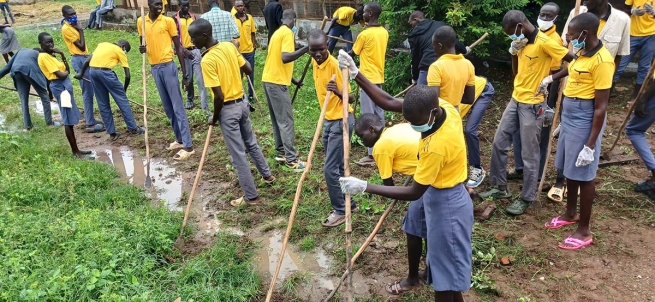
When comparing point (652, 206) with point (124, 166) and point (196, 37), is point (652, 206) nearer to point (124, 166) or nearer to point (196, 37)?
point (196, 37)

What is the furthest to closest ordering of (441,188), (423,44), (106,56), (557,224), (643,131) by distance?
(106,56) → (423,44) → (643,131) → (557,224) → (441,188)

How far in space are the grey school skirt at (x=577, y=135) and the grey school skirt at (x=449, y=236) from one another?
167 centimetres

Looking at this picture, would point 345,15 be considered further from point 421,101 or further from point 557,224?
point 421,101

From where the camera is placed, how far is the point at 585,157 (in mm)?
3768

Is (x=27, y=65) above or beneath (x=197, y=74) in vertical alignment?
above

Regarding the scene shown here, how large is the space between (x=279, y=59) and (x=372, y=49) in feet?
3.83

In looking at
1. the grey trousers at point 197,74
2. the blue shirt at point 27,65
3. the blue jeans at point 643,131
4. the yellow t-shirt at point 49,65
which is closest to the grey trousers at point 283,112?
the grey trousers at point 197,74

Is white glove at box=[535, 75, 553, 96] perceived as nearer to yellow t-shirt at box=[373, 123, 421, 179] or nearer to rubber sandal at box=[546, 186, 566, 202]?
rubber sandal at box=[546, 186, 566, 202]

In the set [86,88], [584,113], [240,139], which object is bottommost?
[240,139]

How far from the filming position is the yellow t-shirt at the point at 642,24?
611 cm

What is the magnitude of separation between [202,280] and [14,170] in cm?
374

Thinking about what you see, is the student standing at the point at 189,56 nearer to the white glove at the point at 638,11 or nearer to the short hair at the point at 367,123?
→ the short hair at the point at 367,123

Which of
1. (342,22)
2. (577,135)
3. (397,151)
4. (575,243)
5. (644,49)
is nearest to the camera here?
(397,151)

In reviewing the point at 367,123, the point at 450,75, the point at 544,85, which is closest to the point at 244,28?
the point at 450,75
